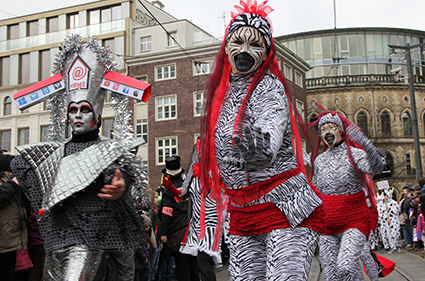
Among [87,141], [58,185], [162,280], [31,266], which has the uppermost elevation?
[87,141]

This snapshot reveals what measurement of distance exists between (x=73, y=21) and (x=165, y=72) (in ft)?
37.1

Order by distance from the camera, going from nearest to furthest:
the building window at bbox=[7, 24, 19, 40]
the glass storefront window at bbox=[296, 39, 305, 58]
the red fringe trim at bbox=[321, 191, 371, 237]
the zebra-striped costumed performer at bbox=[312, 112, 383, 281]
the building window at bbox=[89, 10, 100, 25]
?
the zebra-striped costumed performer at bbox=[312, 112, 383, 281]
the red fringe trim at bbox=[321, 191, 371, 237]
the building window at bbox=[89, 10, 100, 25]
the building window at bbox=[7, 24, 19, 40]
the glass storefront window at bbox=[296, 39, 305, 58]

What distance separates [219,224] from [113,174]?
2.79ft

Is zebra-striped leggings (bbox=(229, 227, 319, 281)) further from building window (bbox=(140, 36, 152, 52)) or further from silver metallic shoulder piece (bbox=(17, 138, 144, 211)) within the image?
building window (bbox=(140, 36, 152, 52))

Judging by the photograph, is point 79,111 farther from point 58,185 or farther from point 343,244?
point 343,244

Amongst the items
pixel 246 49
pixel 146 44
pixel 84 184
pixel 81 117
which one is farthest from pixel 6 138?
pixel 246 49

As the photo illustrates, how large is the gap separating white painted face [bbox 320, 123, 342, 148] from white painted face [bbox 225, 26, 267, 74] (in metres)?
3.41

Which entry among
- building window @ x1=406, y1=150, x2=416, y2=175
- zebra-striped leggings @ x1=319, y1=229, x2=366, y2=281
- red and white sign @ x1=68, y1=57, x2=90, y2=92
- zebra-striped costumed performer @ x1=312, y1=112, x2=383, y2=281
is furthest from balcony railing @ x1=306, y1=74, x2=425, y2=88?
red and white sign @ x1=68, y1=57, x2=90, y2=92

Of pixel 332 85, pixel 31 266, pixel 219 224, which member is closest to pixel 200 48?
pixel 332 85

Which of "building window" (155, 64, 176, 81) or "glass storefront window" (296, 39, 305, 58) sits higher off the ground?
"glass storefront window" (296, 39, 305, 58)

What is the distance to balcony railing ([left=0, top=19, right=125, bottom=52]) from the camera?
41.2m

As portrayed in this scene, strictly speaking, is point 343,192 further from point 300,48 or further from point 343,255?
point 300,48

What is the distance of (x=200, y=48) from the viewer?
35594mm

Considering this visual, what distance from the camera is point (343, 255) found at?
5672mm
